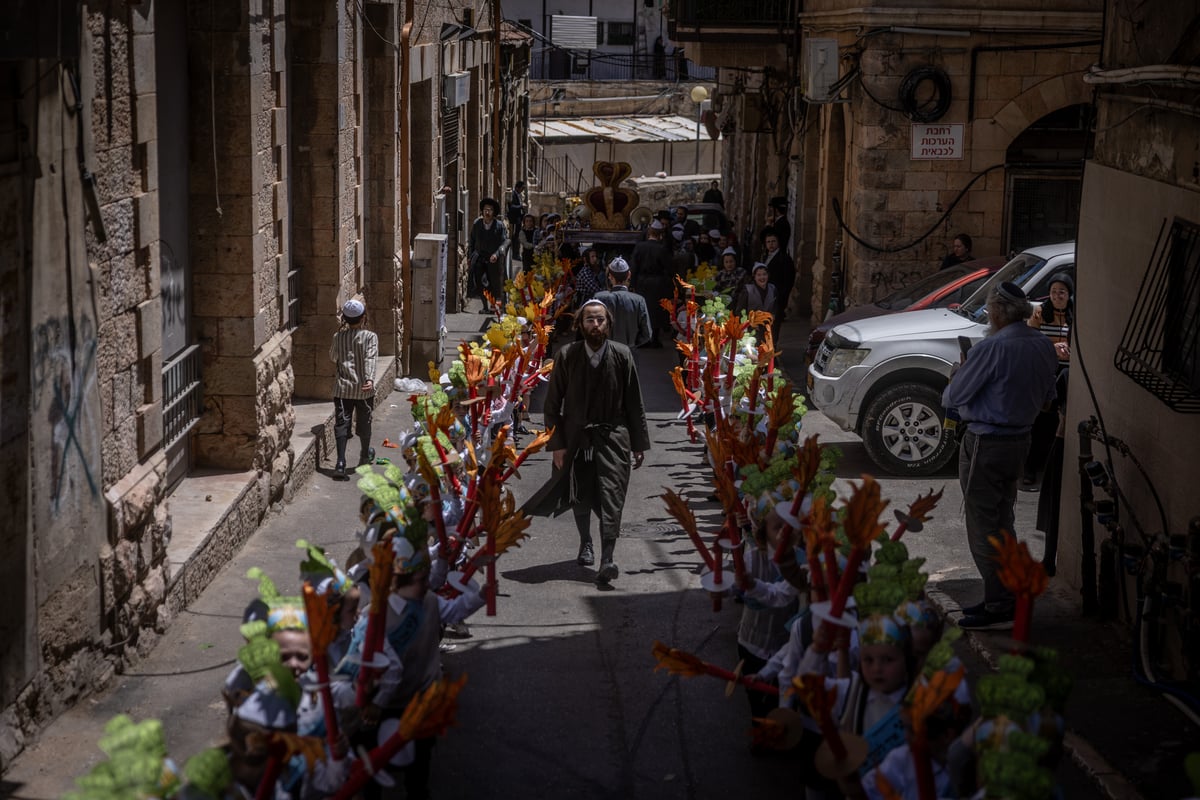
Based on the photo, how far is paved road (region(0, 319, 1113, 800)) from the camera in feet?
22.6

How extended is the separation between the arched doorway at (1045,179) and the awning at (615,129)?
2658cm

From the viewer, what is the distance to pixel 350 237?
1436cm

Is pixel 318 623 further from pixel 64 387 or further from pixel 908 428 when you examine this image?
pixel 908 428

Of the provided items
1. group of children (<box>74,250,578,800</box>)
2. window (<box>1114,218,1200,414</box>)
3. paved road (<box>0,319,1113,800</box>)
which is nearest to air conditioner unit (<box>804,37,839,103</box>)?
paved road (<box>0,319,1113,800</box>)

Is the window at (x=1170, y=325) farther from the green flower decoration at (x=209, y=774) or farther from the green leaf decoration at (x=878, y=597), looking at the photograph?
the green flower decoration at (x=209, y=774)

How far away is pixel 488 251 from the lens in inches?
894

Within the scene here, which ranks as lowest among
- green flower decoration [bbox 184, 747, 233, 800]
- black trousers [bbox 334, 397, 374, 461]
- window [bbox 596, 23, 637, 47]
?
black trousers [bbox 334, 397, 374, 461]

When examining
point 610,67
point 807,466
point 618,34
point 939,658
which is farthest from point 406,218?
point 618,34

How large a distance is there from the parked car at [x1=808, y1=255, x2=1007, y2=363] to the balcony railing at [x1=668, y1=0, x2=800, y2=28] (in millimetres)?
8141

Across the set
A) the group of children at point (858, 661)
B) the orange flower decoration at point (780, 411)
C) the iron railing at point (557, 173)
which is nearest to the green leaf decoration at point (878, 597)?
the group of children at point (858, 661)

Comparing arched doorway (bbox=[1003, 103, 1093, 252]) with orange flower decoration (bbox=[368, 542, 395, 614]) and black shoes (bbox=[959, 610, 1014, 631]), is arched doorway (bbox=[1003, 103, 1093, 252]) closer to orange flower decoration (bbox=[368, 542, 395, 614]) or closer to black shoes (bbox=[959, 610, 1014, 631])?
black shoes (bbox=[959, 610, 1014, 631])

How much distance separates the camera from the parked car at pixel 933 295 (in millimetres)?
14859

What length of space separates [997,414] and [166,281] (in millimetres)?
5130

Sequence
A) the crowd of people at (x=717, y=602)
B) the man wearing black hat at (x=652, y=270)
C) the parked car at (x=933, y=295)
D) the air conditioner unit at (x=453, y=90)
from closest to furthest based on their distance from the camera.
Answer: the crowd of people at (x=717, y=602) < the parked car at (x=933, y=295) < the man wearing black hat at (x=652, y=270) < the air conditioner unit at (x=453, y=90)
